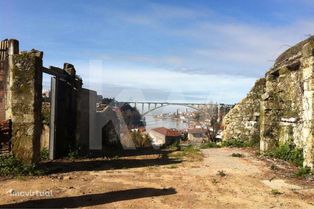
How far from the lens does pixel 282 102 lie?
41.2 ft

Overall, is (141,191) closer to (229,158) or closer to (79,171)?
(79,171)

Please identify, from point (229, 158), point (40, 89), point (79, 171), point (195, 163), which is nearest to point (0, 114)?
point (40, 89)

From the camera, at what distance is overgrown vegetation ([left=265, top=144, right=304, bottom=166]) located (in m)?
10.4

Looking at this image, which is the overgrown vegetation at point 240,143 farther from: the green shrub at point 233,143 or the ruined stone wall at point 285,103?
the ruined stone wall at point 285,103

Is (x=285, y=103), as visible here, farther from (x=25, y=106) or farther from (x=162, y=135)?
(x=162, y=135)

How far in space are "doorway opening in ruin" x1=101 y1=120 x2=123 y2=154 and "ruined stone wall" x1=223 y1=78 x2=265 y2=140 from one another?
186 inches

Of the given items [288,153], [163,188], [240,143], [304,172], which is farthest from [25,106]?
[240,143]

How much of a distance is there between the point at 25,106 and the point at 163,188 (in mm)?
3680

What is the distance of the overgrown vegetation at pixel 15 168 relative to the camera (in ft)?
27.5

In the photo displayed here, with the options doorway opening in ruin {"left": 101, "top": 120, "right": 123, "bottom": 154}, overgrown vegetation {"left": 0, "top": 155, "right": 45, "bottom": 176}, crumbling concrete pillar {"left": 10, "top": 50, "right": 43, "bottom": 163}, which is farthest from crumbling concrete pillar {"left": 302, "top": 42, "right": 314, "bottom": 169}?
doorway opening in ruin {"left": 101, "top": 120, "right": 123, "bottom": 154}

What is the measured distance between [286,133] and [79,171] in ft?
20.5

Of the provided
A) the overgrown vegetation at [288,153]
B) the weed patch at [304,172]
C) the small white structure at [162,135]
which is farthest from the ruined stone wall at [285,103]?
the small white structure at [162,135]

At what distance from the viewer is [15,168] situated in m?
8.49

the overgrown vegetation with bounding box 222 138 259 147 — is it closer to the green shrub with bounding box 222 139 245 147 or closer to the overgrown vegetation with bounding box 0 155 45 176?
the green shrub with bounding box 222 139 245 147
